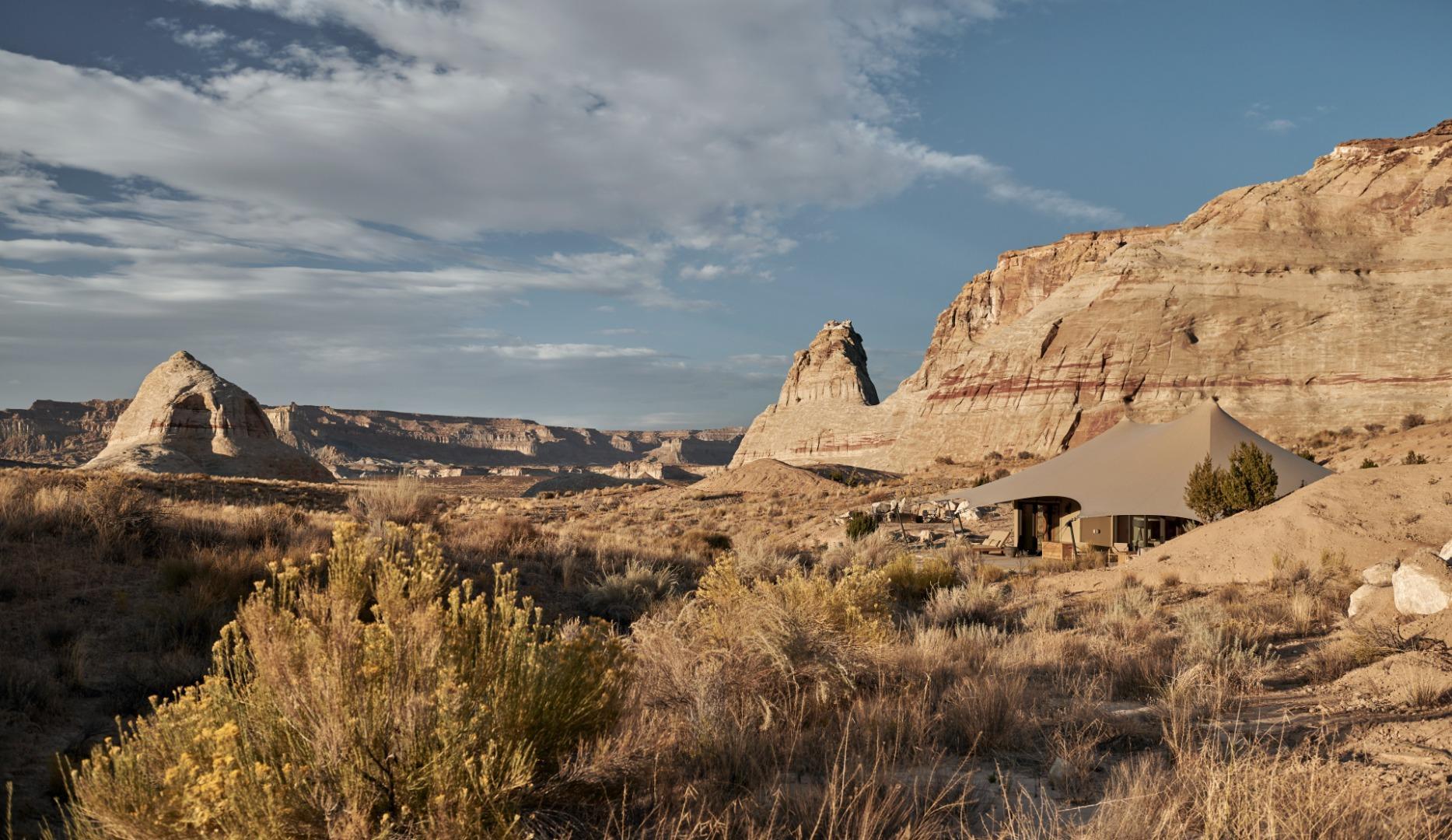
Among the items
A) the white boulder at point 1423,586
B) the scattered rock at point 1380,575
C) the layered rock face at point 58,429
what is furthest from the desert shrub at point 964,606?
the layered rock face at point 58,429

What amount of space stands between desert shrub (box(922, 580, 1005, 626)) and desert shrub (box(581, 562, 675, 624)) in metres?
3.59

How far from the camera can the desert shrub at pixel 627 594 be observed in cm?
1116

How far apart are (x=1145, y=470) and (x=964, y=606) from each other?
12.8 m

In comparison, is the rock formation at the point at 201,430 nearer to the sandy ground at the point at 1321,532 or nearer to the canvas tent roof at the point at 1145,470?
the canvas tent roof at the point at 1145,470

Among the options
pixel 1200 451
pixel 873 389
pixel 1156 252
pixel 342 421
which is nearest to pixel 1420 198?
pixel 1156 252

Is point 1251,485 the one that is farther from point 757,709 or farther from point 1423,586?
point 757,709

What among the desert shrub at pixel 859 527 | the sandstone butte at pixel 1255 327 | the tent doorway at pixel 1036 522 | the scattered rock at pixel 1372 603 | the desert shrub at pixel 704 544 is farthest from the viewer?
the sandstone butte at pixel 1255 327

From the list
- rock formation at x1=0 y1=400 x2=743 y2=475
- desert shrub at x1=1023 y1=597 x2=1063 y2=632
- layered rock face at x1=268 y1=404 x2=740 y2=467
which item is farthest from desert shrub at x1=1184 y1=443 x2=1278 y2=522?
layered rock face at x1=268 y1=404 x2=740 y2=467

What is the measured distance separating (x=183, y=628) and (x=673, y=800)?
6051mm

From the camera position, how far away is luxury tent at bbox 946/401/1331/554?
795 inches

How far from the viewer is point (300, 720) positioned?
10.8ft

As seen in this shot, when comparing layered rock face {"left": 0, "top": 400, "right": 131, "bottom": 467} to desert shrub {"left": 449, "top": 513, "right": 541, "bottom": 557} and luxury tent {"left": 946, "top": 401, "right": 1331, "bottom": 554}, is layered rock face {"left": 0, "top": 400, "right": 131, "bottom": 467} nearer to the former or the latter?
desert shrub {"left": 449, "top": 513, "right": 541, "bottom": 557}

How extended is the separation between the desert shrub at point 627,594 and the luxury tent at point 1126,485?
12571mm

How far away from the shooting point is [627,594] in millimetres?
11547
